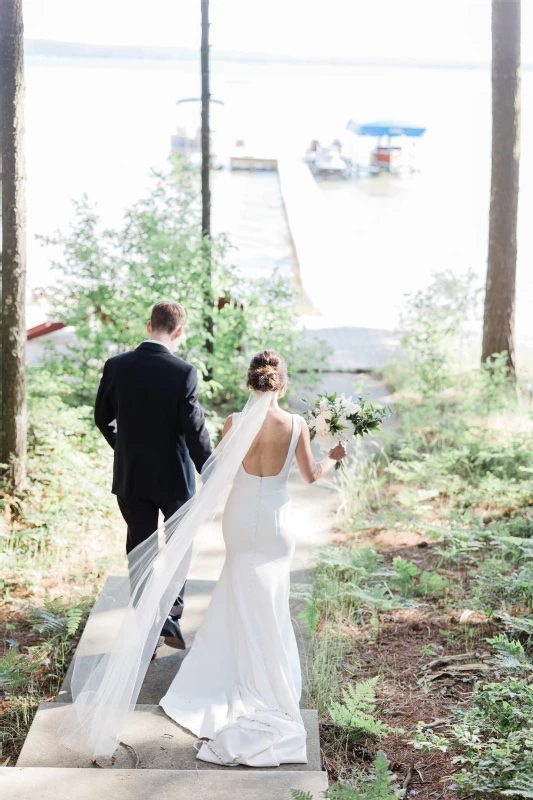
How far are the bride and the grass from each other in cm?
40

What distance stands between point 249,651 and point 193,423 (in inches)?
46.8

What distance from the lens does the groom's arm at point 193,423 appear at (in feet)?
14.4

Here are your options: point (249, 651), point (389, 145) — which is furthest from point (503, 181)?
point (389, 145)

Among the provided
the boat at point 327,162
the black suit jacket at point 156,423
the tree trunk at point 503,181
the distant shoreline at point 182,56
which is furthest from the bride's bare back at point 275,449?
the distant shoreline at point 182,56

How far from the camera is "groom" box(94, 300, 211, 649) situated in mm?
4395

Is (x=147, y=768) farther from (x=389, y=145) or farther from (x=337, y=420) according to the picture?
(x=389, y=145)

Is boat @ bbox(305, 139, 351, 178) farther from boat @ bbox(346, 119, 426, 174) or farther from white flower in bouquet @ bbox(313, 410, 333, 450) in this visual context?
white flower in bouquet @ bbox(313, 410, 333, 450)

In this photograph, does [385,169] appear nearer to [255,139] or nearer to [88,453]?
[255,139]

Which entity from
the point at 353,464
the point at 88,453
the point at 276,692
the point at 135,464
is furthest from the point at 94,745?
the point at 353,464

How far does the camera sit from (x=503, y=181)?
31.1 feet

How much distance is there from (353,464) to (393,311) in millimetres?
10450

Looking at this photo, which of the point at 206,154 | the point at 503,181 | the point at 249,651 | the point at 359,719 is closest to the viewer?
the point at 359,719

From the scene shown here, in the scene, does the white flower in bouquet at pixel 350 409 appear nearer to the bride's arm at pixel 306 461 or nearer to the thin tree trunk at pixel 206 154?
the bride's arm at pixel 306 461

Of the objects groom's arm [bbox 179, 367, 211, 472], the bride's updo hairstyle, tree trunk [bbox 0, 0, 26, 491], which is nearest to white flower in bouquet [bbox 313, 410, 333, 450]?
the bride's updo hairstyle
